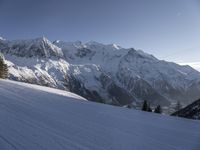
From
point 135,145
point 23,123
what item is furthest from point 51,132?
point 135,145

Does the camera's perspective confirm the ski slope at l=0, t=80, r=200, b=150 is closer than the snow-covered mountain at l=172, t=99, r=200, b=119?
Yes

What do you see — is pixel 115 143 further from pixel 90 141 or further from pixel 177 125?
pixel 177 125

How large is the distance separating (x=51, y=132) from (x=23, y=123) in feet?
4.52

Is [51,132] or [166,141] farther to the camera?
[166,141]

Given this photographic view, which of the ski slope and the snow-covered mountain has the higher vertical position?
the ski slope

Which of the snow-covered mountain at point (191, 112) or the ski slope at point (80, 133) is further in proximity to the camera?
the snow-covered mountain at point (191, 112)

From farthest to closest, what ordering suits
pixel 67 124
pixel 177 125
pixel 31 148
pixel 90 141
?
1. pixel 177 125
2. pixel 67 124
3. pixel 90 141
4. pixel 31 148

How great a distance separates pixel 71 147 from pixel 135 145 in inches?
90.7

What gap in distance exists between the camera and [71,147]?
8656mm

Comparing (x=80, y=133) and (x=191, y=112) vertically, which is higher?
(x=80, y=133)

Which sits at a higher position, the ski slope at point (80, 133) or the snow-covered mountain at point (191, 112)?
the ski slope at point (80, 133)

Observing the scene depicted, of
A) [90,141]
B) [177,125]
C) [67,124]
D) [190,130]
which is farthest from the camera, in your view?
[177,125]

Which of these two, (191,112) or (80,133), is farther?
(191,112)

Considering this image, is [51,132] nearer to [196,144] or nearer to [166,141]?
[166,141]
